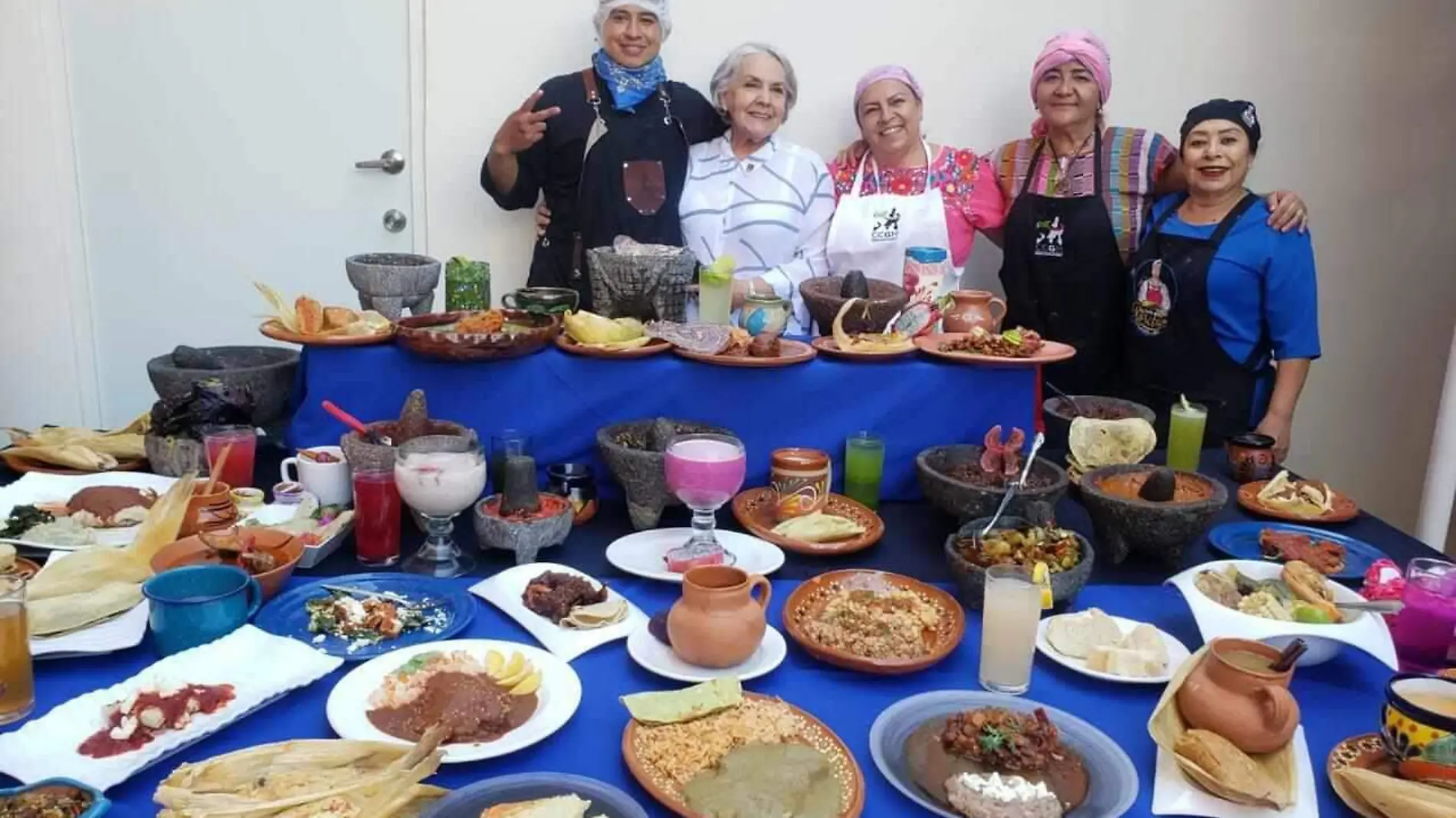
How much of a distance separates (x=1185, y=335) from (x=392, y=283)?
2305mm

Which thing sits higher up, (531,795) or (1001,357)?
(1001,357)

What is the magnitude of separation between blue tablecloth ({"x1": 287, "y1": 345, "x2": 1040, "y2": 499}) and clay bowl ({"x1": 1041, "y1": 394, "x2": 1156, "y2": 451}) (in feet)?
0.60

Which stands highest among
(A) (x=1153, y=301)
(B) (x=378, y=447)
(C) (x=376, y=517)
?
(A) (x=1153, y=301)

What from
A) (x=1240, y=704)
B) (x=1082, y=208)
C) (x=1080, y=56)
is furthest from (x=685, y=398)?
(x=1080, y=56)

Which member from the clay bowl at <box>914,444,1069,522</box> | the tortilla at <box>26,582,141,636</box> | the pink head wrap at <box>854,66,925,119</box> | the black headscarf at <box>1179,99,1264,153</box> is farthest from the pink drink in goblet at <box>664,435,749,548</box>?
the black headscarf at <box>1179,99,1264,153</box>

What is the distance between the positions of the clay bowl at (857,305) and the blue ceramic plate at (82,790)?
175cm

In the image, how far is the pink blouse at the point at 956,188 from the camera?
348 centimetres

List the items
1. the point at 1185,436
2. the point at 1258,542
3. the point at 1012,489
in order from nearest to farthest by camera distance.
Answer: the point at 1012,489 < the point at 1258,542 < the point at 1185,436

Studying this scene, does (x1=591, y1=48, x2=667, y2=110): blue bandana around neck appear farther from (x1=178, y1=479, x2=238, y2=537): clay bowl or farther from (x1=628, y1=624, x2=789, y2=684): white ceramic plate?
(x1=628, y1=624, x2=789, y2=684): white ceramic plate

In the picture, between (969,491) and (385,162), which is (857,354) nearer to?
(969,491)

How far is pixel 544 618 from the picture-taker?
5.59 feet

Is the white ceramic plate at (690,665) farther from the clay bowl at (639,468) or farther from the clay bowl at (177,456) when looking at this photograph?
the clay bowl at (177,456)

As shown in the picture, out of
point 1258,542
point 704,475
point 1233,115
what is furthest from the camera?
point 1233,115

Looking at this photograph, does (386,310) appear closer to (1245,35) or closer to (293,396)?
(293,396)
